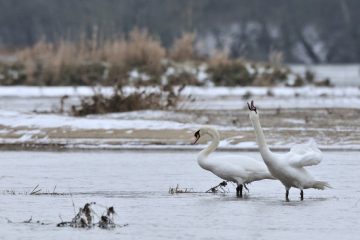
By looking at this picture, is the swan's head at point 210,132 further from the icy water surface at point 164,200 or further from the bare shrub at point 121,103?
the bare shrub at point 121,103

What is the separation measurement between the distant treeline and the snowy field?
42.8 meters

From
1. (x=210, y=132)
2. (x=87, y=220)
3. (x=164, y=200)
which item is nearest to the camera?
(x=87, y=220)

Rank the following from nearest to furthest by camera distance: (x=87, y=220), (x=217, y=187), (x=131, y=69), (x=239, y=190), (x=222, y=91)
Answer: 1. (x=87, y=220)
2. (x=239, y=190)
3. (x=217, y=187)
4. (x=222, y=91)
5. (x=131, y=69)

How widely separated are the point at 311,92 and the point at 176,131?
14545mm

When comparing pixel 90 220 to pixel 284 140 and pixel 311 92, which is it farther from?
pixel 311 92

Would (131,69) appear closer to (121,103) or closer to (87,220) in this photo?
(121,103)

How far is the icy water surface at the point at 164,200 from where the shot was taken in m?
11.2

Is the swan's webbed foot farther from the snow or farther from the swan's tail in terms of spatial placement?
the snow

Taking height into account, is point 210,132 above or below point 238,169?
above

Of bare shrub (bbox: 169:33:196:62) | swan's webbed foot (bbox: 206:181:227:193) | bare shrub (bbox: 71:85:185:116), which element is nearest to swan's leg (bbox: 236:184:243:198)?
swan's webbed foot (bbox: 206:181:227:193)

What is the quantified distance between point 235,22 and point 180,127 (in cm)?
5404

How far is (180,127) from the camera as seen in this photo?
22.0 metres

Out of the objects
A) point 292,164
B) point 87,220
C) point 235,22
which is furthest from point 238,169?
point 235,22

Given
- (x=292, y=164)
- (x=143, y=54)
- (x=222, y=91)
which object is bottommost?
(x=292, y=164)
